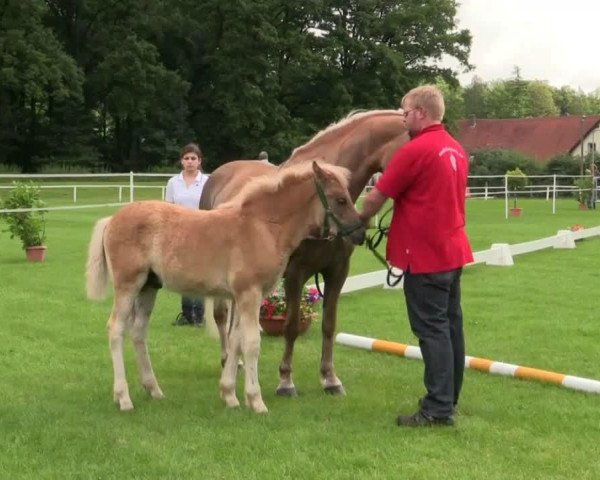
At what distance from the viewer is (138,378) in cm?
619

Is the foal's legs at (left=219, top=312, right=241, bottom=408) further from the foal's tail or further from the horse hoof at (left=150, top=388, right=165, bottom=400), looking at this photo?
the foal's tail

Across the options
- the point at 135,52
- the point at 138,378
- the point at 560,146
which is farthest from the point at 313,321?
the point at 560,146

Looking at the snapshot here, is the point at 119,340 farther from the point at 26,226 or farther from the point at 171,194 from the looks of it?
the point at 26,226

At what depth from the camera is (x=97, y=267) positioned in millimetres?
5680

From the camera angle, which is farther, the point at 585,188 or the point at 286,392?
the point at 585,188

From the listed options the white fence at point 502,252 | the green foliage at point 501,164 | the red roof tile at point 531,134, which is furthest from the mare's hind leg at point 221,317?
the red roof tile at point 531,134

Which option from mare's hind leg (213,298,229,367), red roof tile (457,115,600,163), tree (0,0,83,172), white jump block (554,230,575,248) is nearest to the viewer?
mare's hind leg (213,298,229,367)

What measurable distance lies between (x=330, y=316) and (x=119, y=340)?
1.61 meters

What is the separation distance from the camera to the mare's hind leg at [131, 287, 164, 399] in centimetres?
576

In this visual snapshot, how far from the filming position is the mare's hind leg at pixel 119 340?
545 cm

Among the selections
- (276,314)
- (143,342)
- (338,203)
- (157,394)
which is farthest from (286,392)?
(276,314)

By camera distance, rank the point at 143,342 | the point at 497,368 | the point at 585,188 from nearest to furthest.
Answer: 1. the point at 143,342
2. the point at 497,368
3. the point at 585,188

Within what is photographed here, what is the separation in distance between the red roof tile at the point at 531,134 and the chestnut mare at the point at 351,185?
69009mm

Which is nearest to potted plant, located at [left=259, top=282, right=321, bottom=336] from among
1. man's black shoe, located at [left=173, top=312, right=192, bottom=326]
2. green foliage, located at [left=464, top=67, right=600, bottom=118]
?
man's black shoe, located at [left=173, top=312, right=192, bottom=326]
